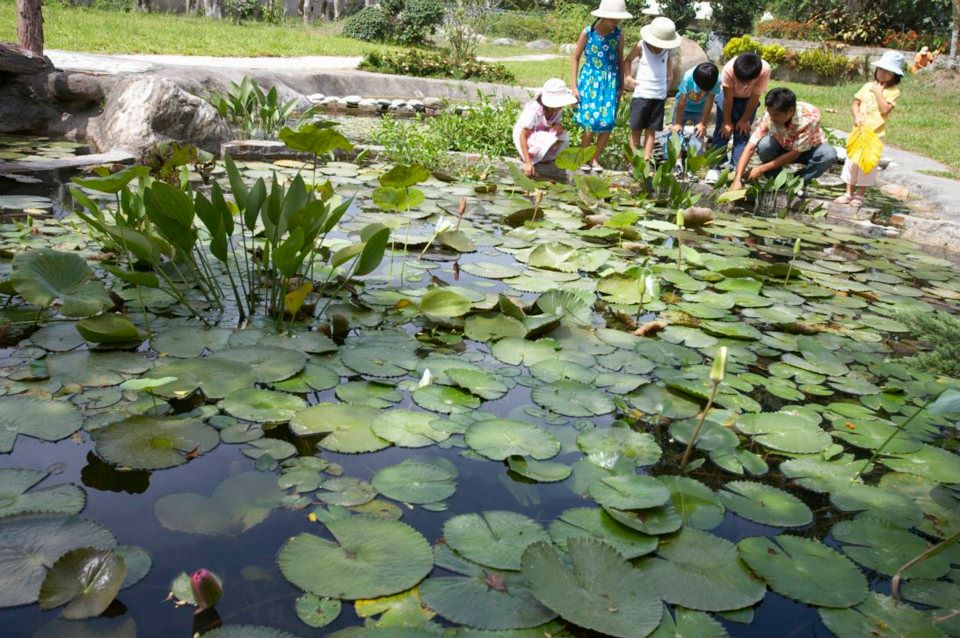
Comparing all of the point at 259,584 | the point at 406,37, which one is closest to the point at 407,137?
the point at 259,584

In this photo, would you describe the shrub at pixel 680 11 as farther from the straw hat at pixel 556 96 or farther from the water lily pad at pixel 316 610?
the water lily pad at pixel 316 610

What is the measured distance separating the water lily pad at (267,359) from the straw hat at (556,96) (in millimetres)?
3814

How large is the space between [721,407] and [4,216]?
3.31 m

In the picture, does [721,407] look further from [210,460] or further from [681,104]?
[681,104]

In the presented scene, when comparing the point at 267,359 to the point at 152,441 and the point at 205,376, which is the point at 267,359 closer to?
the point at 205,376

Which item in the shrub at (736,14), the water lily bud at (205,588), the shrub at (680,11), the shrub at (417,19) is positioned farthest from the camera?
the shrub at (680,11)

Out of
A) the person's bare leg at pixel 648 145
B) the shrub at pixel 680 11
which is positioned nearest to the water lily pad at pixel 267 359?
the person's bare leg at pixel 648 145

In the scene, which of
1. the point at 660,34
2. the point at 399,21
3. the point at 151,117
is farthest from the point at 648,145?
the point at 399,21

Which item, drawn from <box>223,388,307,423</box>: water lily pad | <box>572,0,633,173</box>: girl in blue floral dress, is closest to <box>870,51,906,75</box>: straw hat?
<box>572,0,633,173</box>: girl in blue floral dress

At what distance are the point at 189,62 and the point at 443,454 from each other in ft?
28.7

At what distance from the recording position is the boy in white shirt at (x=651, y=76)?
5582 millimetres

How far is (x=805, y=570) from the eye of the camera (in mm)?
1490

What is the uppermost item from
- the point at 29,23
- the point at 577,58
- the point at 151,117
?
the point at 29,23

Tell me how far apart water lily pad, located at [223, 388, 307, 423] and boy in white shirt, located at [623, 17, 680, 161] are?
4.16 m
